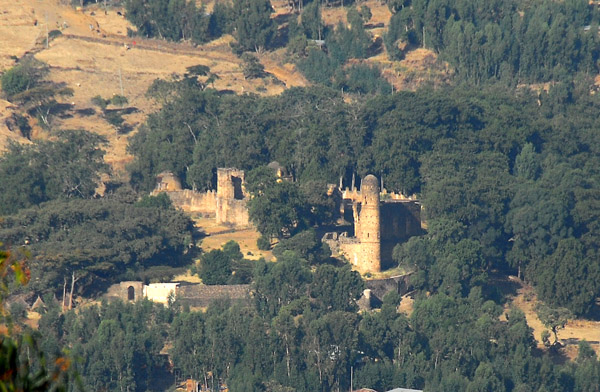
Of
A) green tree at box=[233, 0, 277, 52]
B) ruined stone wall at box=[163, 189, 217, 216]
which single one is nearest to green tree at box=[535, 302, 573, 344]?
ruined stone wall at box=[163, 189, 217, 216]

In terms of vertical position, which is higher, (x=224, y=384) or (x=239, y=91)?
(x=239, y=91)

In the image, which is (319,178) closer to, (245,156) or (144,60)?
(245,156)

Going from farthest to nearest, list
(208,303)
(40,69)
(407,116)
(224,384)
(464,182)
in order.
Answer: (40,69) < (407,116) < (464,182) < (208,303) < (224,384)

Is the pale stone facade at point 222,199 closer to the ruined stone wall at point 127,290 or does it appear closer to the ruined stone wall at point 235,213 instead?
the ruined stone wall at point 235,213

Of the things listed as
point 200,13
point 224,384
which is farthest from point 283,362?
point 200,13

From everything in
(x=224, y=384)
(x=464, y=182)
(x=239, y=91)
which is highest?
(x=239, y=91)

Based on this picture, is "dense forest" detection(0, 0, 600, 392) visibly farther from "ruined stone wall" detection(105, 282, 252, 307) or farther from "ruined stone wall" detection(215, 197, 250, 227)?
"ruined stone wall" detection(215, 197, 250, 227)

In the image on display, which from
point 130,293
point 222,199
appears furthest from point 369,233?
point 130,293

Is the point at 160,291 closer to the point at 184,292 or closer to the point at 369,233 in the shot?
the point at 184,292
